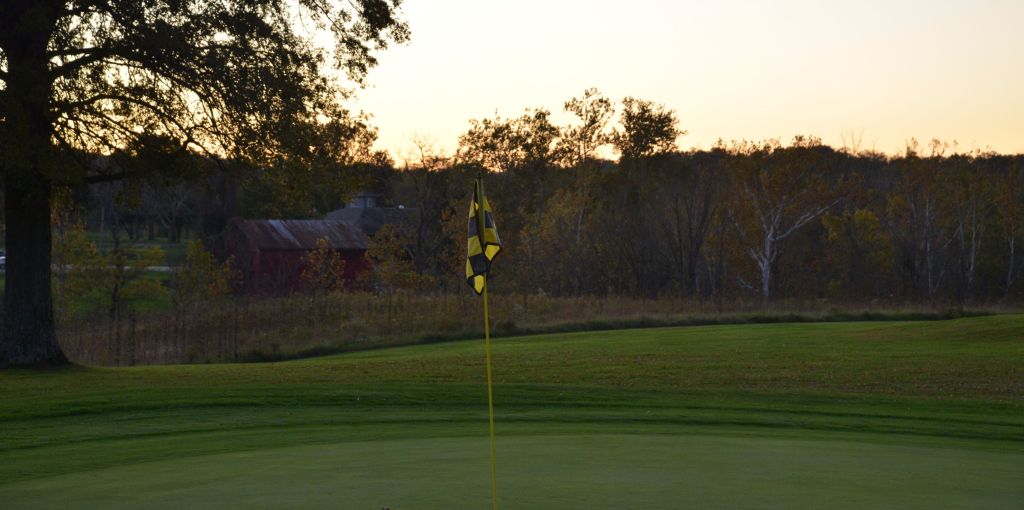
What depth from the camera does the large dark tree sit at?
20.4 metres

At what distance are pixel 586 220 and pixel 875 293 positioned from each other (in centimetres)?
1632

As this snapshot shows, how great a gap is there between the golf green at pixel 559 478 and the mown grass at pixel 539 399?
5.27ft

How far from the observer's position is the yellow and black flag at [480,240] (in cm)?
859

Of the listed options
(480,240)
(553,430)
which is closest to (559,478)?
(480,240)

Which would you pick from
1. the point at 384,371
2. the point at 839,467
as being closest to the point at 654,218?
the point at 384,371

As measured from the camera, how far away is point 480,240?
861cm

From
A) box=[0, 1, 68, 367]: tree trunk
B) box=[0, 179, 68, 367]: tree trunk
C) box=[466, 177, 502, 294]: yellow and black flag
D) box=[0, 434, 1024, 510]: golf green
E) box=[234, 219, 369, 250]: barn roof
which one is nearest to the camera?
box=[0, 434, 1024, 510]: golf green

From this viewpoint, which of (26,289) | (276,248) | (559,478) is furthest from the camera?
(276,248)

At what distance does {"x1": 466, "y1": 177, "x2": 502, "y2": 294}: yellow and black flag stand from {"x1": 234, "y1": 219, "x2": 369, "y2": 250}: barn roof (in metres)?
62.7

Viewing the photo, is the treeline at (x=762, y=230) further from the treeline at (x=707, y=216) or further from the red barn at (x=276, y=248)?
the red barn at (x=276, y=248)

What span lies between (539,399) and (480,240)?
9.80 m

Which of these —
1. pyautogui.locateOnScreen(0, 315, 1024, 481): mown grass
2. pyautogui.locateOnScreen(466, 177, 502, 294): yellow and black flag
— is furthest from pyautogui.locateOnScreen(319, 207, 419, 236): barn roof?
pyautogui.locateOnScreen(466, 177, 502, 294): yellow and black flag

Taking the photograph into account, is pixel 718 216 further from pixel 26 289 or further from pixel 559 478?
pixel 559 478

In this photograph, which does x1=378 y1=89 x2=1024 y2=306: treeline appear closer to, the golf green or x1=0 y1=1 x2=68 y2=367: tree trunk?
x1=0 y1=1 x2=68 y2=367: tree trunk
